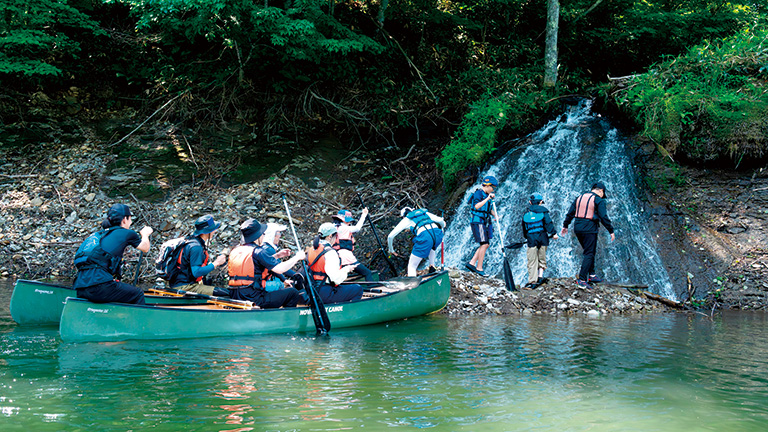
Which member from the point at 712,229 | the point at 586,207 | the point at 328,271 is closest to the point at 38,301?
the point at 328,271

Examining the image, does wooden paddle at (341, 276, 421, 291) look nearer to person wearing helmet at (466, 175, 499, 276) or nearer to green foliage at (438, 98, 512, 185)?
person wearing helmet at (466, 175, 499, 276)

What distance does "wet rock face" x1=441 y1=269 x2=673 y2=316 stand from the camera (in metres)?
10.1

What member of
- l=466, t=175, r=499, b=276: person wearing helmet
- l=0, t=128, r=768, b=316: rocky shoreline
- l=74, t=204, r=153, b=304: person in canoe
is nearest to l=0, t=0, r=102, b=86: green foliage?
l=0, t=128, r=768, b=316: rocky shoreline

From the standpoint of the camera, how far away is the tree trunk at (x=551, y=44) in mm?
16359

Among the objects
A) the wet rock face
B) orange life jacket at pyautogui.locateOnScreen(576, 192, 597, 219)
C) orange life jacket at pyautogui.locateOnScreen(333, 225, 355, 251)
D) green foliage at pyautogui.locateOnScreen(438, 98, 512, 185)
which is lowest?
the wet rock face

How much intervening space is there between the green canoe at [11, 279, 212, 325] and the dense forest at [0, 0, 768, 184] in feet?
26.8

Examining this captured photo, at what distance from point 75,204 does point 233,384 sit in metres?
12.1

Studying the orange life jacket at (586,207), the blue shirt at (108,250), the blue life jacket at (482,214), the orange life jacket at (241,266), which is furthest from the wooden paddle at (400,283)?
the blue shirt at (108,250)

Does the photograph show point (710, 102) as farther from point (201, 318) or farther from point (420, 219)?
point (201, 318)

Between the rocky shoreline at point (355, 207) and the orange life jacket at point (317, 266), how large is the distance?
8.70ft

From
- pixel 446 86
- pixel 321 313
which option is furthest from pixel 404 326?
pixel 446 86

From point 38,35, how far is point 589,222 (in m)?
15.4

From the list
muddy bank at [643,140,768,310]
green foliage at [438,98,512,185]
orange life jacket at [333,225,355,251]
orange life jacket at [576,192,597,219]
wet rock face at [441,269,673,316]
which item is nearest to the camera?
wet rock face at [441,269,673,316]

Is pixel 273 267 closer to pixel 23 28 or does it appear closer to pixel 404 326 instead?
pixel 404 326
